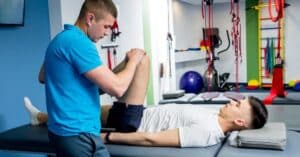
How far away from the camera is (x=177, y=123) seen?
79.1 inches

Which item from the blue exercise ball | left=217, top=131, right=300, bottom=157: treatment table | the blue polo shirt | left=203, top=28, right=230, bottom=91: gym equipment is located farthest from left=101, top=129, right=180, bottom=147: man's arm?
left=203, top=28, right=230, bottom=91: gym equipment

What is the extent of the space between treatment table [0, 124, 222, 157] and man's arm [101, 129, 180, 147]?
0.03 m

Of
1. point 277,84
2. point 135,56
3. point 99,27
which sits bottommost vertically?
point 277,84

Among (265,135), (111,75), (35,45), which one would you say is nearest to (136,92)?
(111,75)

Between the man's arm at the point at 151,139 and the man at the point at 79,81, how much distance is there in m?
0.33

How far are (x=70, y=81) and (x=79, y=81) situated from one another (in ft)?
0.13

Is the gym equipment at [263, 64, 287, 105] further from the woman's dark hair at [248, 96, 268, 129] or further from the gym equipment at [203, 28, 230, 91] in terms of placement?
the gym equipment at [203, 28, 230, 91]

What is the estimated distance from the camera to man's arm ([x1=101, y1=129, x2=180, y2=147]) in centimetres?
179

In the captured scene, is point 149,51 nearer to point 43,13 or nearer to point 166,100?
point 166,100

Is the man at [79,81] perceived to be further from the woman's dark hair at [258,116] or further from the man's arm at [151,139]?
the woman's dark hair at [258,116]

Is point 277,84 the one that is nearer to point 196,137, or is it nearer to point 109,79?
point 196,137

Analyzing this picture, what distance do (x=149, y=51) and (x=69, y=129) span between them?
9.28ft

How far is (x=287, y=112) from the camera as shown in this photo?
10.7 ft

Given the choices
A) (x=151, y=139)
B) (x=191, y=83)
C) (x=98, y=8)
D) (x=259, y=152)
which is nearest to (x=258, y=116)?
(x=259, y=152)
